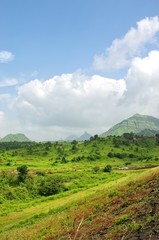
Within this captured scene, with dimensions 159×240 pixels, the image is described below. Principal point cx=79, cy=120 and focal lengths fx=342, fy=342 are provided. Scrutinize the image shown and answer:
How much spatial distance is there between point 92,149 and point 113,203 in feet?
507

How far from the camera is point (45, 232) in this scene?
31.5m

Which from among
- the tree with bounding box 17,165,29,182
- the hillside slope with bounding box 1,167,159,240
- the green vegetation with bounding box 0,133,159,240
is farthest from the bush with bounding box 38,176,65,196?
the hillside slope with bounding box 1,167,159,240

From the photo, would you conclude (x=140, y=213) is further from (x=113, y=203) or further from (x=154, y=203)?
(x=113, y=203)

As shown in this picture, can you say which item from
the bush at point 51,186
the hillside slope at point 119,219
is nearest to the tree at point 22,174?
the bush at point 51,186

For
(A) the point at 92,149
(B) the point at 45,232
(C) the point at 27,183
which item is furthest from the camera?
(A) the point at 92,149

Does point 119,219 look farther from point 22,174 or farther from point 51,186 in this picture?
point 22,174

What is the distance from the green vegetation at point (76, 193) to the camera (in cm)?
2690

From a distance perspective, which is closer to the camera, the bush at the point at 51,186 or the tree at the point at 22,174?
the bush at the point at 51,186

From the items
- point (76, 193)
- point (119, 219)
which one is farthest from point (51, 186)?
point (119, 219)

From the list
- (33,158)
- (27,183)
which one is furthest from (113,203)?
(33,158)

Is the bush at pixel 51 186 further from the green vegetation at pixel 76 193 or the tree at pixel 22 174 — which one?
the tree at pixel 22 174

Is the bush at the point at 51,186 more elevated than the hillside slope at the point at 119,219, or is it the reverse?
the hillside slope at the point at 119,219

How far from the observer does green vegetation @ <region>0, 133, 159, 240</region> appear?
1059 inches

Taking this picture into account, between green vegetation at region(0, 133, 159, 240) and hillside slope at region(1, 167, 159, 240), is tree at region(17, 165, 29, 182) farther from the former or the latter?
hillside slope at region(1, 167, 159, 240)
